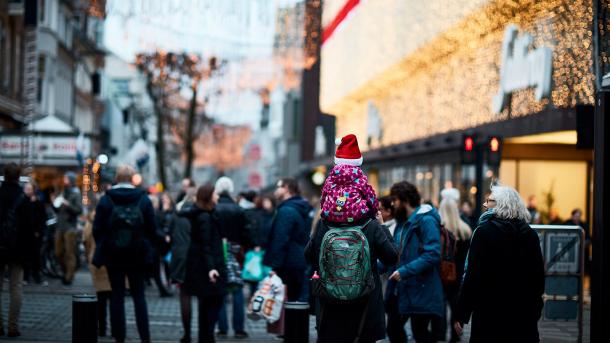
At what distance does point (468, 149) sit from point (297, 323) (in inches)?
465

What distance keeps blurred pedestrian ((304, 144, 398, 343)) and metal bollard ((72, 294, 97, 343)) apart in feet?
6.57

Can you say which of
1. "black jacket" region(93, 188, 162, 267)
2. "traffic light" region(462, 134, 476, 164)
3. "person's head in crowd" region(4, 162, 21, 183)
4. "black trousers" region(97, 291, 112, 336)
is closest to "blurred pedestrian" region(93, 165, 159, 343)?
"black jacket" region(93, 188, 162, 267)

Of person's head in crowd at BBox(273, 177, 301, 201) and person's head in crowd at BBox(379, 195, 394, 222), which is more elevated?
person's head in crowd at BBox(273, 177, 301, 201)

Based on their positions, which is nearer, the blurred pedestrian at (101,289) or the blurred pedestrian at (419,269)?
the blurred pedestrian at (419,269)

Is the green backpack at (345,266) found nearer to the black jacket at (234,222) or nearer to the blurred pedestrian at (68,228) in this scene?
the black jacket at (234,222)

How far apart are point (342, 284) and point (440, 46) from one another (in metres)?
26.0

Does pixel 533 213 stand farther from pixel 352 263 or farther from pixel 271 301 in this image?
pixel 352 263

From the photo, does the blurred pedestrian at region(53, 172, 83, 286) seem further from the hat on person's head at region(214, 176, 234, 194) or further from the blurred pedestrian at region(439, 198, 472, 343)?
the blurred pedestrian at region(439, 198, 472, 343)

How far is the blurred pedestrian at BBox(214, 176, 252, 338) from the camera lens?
508 inches

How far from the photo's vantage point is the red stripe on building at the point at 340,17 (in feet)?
174

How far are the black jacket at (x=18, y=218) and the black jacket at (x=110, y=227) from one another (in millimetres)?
1292

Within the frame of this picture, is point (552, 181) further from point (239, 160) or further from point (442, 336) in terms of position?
point (239, 160)

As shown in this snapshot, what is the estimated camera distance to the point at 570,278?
12.0 meters

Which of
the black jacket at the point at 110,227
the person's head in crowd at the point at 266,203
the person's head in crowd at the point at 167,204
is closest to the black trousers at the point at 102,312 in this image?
the black jacket at the point at 110,227
